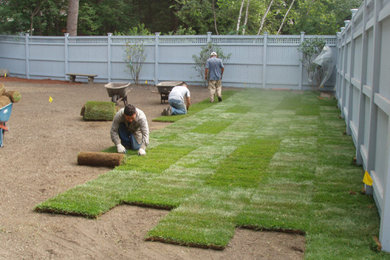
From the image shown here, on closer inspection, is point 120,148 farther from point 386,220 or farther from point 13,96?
point 386,220

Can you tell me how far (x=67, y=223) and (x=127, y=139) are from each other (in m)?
3.52

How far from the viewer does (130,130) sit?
8.48 meters

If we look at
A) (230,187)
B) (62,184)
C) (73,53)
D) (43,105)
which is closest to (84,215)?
(62,184)

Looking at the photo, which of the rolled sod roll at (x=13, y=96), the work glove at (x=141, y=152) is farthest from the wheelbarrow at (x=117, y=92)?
the work glove at (x=141, y=152)

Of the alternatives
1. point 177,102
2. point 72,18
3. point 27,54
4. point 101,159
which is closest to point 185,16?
point 72,18

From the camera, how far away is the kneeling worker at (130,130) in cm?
820

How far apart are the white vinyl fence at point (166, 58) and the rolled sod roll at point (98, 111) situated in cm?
1001

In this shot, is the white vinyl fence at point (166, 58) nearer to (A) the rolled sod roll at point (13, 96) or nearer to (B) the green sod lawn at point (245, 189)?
(B) the green sod lawn at point (245, 189)

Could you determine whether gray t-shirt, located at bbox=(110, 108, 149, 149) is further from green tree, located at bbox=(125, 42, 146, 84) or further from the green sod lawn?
green tree, located at bbox=(125, 42, 146, 84)

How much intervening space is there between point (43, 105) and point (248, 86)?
31.1ft

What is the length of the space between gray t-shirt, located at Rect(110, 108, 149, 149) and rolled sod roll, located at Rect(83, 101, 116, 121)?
159 inches

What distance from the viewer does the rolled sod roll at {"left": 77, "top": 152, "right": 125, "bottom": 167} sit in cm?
762

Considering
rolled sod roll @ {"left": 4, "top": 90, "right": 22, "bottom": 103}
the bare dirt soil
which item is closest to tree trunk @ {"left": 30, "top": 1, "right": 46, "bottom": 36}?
rolled sod roll @ {"left": 4, "top": 90, "right": 22, "bottom": 103}

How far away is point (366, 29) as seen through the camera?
22.7 feet
